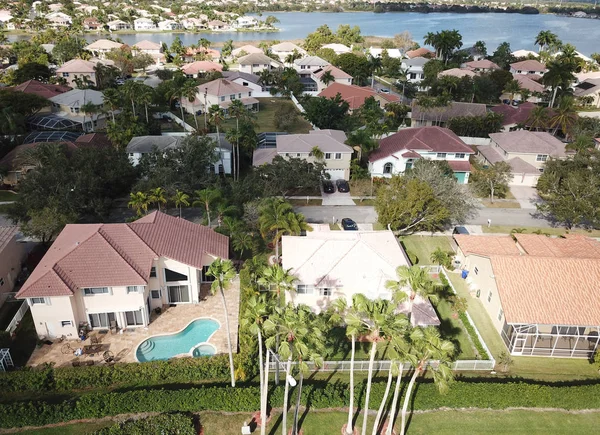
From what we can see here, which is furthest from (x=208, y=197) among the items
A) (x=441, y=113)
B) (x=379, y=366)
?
(x=441, y=113)

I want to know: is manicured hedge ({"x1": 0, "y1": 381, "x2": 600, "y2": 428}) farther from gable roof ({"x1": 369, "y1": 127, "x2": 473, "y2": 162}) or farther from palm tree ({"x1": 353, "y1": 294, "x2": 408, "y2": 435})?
gable roof ({"x1": 369, "y1": 127, "x2": 473, "y2": 162})

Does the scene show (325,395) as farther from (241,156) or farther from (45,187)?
(241,156)

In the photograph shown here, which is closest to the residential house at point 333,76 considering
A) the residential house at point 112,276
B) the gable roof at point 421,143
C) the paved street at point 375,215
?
the gable roof at point 421,143

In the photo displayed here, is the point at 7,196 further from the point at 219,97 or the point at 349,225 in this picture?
the point at 219,97

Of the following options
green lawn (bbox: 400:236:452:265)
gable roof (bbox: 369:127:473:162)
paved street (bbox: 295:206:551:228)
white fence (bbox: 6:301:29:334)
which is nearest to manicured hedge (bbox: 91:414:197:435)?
white fence (bbox: 6:301:29:334)

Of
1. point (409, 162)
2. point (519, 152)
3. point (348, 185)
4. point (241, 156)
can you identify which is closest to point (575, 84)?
point (519, 152)

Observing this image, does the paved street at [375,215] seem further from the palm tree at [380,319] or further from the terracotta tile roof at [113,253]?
the palm tree at [380,319]
